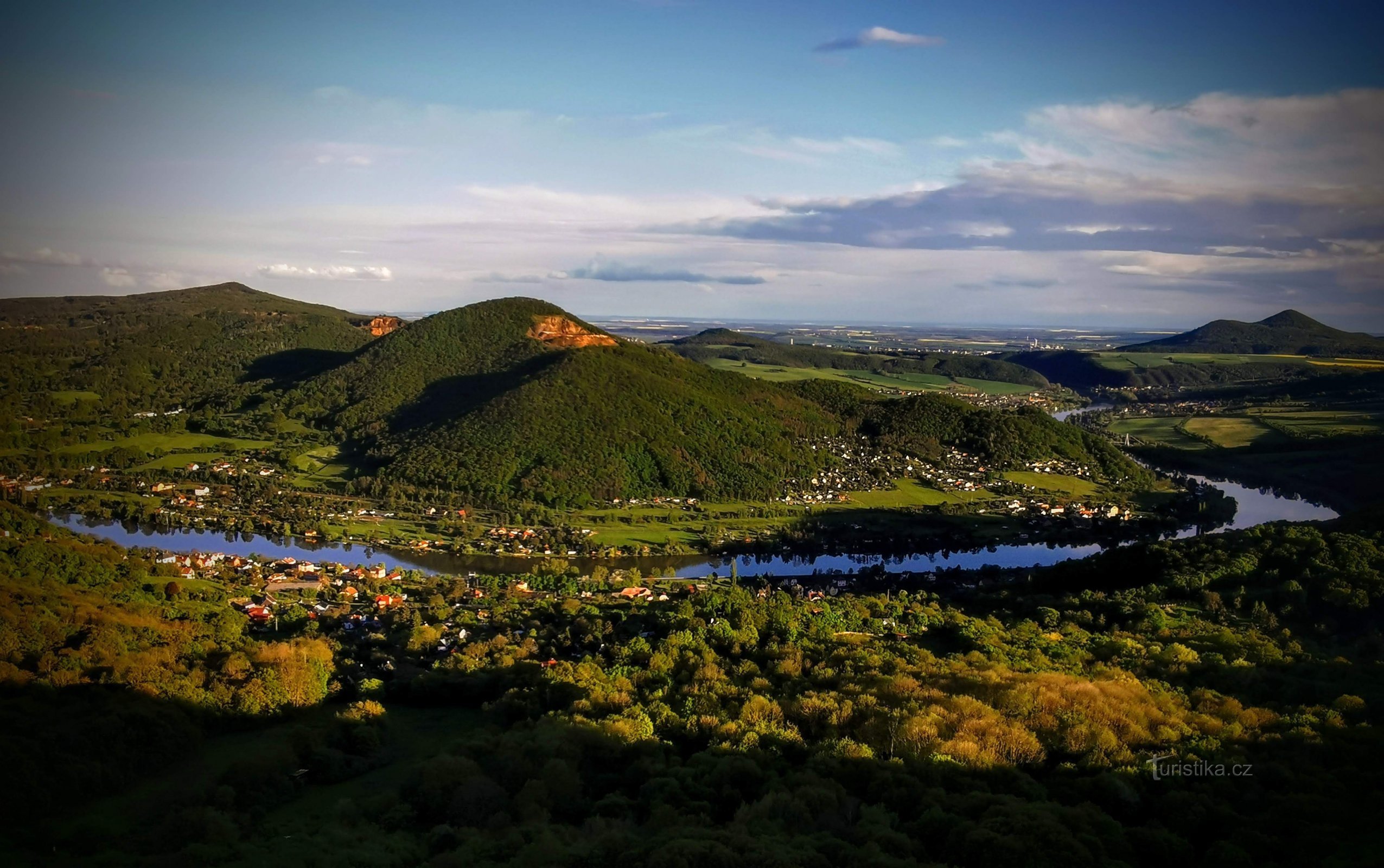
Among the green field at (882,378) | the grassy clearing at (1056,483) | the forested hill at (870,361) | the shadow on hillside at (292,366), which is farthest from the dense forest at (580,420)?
the forested hill at (870,361)

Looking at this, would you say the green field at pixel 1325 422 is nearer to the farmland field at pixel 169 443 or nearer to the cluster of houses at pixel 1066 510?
the cluster of houses at pixel 1066 510

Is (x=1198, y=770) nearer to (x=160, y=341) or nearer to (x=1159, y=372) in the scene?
(x=160, y=341)

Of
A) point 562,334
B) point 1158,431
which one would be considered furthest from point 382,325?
point 1158,431

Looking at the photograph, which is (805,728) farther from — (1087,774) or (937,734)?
(1087,774)

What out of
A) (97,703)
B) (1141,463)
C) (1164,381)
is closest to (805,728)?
(97,703)

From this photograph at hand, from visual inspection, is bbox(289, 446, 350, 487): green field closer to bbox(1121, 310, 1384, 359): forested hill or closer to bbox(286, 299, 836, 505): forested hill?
bbox(286, 299, 836, 505): forested hill

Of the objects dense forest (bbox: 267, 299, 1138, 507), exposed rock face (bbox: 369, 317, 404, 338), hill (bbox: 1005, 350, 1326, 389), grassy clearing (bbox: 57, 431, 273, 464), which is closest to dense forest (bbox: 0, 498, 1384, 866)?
dense forest (bbox: 267, 299, 1138, 507)
